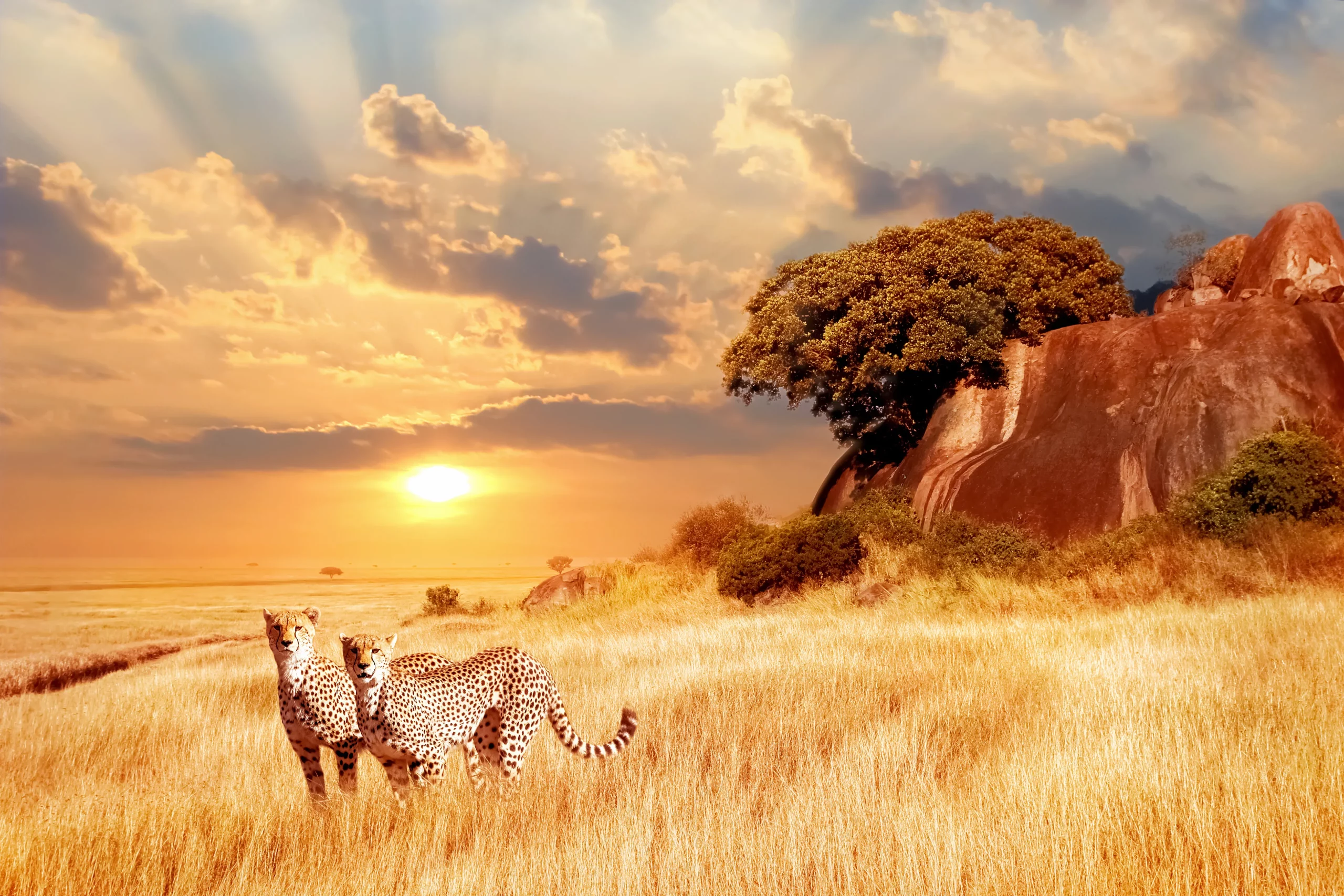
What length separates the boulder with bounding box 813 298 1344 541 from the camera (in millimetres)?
23125

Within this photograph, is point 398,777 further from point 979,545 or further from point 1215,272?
point 1215,272

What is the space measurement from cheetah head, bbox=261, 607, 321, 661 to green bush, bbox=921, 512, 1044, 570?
730 inches

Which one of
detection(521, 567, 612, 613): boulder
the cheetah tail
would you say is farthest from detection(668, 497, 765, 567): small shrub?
the cheetah tail

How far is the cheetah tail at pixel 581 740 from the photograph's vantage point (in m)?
8.16

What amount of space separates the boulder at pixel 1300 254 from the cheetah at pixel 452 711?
26907 millimetres

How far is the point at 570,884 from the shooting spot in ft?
19.6

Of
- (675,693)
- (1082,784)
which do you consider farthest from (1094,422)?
(1082,784)

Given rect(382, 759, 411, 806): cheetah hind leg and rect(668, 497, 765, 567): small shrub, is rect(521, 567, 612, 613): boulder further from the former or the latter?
rect(382, 759, 411, 806): cheetah hind leg

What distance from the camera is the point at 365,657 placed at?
6.45 m

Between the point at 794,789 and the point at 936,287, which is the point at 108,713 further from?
the point at 936,287

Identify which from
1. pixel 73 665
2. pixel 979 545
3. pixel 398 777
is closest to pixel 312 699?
pixel 398 777

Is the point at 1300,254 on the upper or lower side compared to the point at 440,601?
upper

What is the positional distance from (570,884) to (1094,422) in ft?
74.3

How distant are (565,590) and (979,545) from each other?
14568mm
